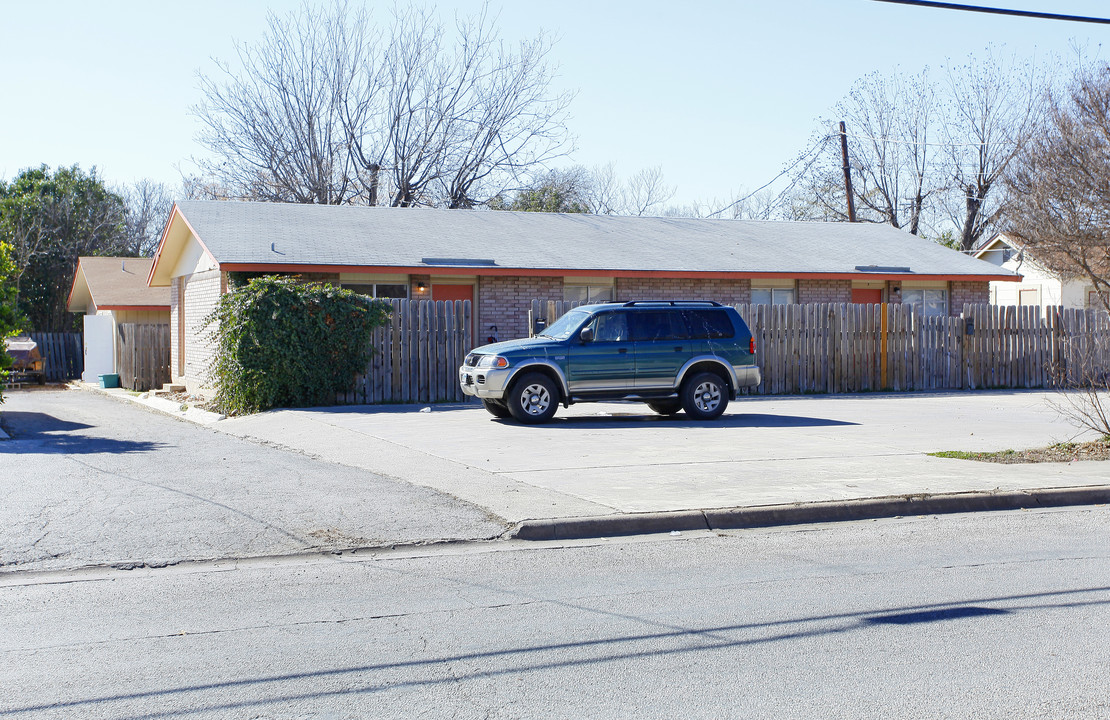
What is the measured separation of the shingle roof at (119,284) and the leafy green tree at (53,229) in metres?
7.30

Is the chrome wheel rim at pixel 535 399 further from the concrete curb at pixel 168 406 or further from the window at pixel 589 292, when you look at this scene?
the window at pixel 589 292

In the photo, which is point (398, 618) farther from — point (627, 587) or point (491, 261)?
point (491, 261)

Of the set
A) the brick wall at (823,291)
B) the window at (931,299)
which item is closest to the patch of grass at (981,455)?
the brick wall at (823,291)

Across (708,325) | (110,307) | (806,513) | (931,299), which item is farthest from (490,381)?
(110,307)

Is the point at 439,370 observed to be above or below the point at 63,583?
above

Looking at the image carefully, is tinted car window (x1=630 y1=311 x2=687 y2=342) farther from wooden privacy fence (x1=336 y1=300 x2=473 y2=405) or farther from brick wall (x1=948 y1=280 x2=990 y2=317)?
brick wall (x1=948 y1=280 x2=990 y2=317)

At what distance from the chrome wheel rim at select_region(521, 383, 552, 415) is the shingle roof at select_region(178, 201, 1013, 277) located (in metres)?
7.82

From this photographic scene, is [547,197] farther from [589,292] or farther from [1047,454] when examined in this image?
[1047,454]

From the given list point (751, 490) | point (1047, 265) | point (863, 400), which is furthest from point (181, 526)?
point (1047, 265)

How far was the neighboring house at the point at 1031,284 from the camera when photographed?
1448 inches

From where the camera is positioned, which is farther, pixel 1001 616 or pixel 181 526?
pixel 181 526

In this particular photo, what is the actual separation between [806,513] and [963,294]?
836 inches

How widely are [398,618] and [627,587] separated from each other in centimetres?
149

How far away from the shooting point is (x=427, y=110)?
4175 centimetres
